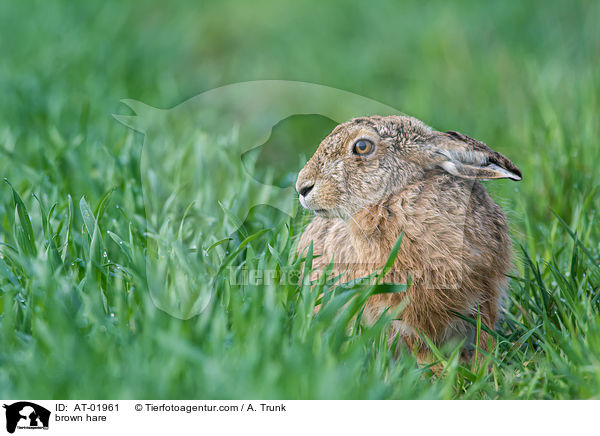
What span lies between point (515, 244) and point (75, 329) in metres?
1.88

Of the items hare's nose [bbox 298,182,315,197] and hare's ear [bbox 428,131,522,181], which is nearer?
hare's ear [bbox 428,131,522,181]

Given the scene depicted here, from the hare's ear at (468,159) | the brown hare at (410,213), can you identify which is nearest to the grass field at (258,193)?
the brown hare at (410,213)

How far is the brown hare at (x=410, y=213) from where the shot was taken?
283 cm

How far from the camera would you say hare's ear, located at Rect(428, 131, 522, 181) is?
2.67 metres

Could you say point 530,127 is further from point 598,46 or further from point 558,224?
point 598,46

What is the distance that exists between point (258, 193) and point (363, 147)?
108 cm

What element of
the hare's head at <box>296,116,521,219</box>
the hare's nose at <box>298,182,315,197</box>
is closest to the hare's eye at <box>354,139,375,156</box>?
the hare's head at <box>296,116,521,219</box>

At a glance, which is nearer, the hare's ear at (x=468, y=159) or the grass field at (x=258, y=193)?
the grass field at (x=258, y=193)
